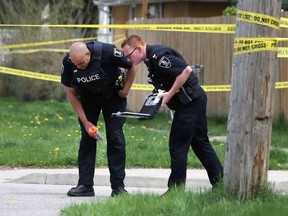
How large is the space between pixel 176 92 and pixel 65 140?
5115mm

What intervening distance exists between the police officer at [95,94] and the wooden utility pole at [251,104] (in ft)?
6.15

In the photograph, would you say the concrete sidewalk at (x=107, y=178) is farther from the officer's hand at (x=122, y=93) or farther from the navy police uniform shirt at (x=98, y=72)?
the navy police uniform shirt at (x=98, y=72)

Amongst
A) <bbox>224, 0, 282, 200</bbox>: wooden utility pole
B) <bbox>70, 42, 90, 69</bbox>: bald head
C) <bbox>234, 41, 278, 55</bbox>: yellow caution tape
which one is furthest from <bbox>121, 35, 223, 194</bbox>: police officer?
<bbox>234, 41, 278, 55</bbox>: yellow caution tape

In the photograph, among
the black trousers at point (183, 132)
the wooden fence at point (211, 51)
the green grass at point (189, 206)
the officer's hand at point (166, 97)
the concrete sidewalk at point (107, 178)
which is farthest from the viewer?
the wooden fence at point (211, 51)

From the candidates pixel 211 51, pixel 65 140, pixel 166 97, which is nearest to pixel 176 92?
pixel 166 97

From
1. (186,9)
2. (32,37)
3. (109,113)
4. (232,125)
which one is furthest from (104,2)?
(232,125)

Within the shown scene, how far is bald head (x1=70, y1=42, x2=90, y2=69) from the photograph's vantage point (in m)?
8.39

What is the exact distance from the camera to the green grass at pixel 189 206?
6.73 metres

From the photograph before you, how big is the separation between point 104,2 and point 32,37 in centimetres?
839

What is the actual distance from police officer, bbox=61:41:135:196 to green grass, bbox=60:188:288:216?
133cm

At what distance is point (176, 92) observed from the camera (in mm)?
8172

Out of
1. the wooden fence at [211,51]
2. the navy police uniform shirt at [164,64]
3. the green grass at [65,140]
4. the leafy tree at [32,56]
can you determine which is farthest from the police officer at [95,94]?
the leafy tree at [32,56]

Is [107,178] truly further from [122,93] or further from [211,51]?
[211,51]

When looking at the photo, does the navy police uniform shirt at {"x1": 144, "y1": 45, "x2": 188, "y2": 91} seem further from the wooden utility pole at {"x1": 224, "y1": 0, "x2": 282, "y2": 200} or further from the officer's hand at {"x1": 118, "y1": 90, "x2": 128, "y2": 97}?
the wooden utility pole at {"x1": 224, "y1": 0, "x2": 282, "y2": 200}
